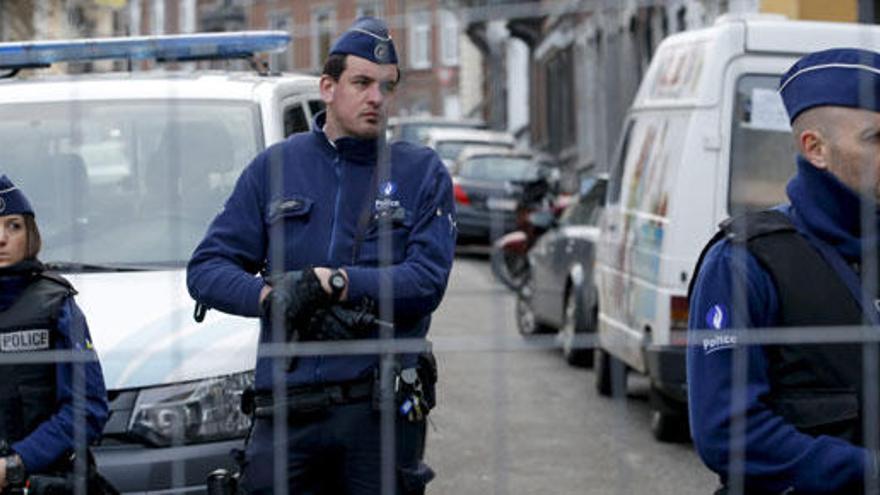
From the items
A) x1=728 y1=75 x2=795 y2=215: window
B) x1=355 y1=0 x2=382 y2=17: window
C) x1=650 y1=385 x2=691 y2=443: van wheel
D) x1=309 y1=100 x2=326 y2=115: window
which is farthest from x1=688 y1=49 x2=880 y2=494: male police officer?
x1=650 y1=385 x2=691 y2=443: van wheel

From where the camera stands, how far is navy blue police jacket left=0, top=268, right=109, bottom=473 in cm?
492

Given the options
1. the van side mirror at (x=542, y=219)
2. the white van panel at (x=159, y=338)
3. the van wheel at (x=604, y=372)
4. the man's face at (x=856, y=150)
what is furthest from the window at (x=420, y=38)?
the van side mirror at (x=542, y=219)

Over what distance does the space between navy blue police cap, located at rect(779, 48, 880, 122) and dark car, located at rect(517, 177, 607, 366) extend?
28.3 feet

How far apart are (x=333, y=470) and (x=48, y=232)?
2061mm

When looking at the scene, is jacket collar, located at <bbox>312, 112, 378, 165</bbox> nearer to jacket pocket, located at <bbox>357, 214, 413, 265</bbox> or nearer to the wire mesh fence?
the wire mesh fence

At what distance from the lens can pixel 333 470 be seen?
188 inches

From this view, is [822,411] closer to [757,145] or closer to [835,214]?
[835,214]

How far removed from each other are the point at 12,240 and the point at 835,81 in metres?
2.30

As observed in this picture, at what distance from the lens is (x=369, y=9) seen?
5.43 meters

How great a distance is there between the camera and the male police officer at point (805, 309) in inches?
144

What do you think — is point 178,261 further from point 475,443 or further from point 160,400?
point 475,443

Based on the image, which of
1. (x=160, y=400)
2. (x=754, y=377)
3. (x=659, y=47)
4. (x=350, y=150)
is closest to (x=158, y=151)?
(x=160, y=400)

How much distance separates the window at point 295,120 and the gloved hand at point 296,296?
2.51m

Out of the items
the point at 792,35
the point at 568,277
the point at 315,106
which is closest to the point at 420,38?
the point at 315,106
